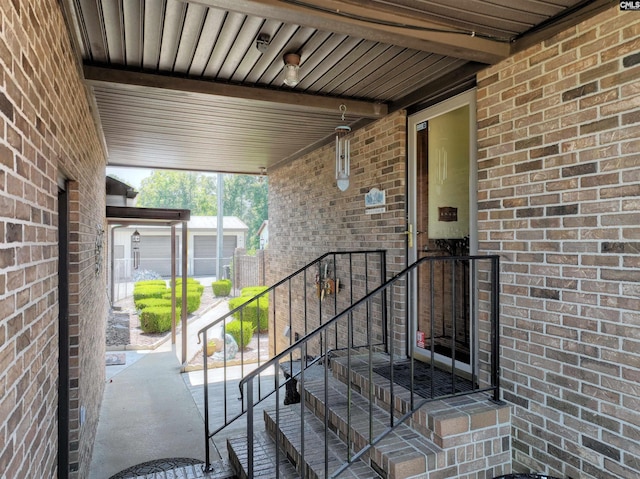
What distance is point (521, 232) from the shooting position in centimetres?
237

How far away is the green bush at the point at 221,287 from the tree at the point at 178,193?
56.3 feet

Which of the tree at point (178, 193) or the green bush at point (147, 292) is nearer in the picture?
the green bush at point (147, 292)

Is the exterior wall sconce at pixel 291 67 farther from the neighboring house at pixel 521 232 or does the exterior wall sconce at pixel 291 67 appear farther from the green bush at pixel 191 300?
the green bush at pixel 191 300

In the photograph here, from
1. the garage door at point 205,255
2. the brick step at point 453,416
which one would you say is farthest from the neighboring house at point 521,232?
the garage door at point 205,255

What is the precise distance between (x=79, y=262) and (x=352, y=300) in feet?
7.94

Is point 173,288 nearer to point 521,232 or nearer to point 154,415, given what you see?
point 154,415

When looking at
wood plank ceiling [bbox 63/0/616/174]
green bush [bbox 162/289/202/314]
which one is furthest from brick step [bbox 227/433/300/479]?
green bush [bbox 162/289/202/314]

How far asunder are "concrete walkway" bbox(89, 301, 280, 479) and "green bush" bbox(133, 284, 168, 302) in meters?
6.21

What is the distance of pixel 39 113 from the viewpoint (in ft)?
5.14

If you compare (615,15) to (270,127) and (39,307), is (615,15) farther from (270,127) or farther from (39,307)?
(270,127)

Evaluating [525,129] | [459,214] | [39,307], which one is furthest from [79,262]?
[525,129]

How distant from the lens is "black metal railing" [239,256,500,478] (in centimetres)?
A: 222

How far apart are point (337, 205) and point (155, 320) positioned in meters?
6.94

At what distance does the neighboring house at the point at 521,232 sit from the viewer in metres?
1.33
